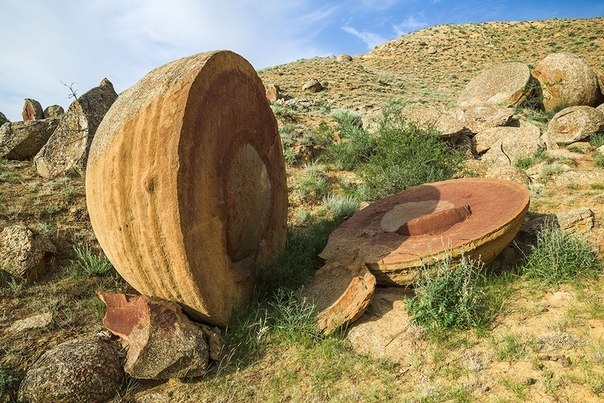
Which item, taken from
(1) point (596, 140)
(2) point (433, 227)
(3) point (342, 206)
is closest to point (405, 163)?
(3) point (342, 206)

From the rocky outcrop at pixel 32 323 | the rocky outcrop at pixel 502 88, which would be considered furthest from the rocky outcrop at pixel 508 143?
the rocky outcrop at pixel 32 323

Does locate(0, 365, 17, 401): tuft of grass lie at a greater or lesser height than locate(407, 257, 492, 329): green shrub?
greater

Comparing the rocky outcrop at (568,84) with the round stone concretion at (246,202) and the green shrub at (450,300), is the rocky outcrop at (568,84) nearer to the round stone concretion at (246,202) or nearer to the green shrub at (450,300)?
the green shrub at (450,300)

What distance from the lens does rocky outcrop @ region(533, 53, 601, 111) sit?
41.3 ft

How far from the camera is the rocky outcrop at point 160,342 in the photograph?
9.31 ft

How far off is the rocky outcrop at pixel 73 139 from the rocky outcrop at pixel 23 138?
559mm

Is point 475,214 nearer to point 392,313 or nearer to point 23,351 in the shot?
point 392,313

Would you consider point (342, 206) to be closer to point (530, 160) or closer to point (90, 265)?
point (90, 265)

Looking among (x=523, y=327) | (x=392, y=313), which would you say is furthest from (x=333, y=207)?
(x=523, y=327)

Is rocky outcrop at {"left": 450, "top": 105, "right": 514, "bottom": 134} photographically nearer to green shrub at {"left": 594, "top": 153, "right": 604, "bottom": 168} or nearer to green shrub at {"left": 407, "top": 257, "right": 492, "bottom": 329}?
green shrub at {"left": 594, "top": 153, "right": 604, "bottom": 168}

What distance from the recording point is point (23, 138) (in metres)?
6.96

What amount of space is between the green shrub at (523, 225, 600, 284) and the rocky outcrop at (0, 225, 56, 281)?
498cm

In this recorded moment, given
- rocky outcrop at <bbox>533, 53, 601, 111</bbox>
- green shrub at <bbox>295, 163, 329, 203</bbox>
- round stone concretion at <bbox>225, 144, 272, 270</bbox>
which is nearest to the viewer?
round stone concretion at <bbox>225, 144, 272, 270</bbox>

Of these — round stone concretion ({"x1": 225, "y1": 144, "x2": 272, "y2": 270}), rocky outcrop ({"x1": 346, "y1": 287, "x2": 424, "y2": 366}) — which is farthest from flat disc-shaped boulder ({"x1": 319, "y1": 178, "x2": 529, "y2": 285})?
round stone concretion ({"x1": 225, "y1": 144, "x2": 272, "y2": 270})
